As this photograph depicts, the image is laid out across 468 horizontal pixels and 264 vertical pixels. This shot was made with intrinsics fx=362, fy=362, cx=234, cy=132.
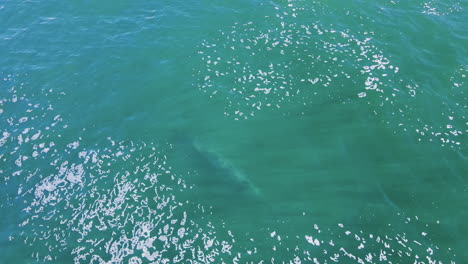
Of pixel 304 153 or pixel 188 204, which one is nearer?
pixel 188 204

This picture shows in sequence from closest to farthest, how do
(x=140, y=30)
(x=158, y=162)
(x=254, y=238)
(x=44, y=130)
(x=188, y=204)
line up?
(x=254, y=238) → (x=188, y=204) → (x=158, y=162) → (x=44, y=130) → (x=140, y=30)

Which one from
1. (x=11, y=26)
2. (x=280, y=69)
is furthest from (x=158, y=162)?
(x=11, y=26)

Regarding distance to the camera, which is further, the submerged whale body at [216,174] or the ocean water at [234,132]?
the submerged whale body at [216,174]

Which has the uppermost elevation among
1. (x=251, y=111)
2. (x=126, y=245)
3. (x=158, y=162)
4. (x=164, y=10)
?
(x=164, y=10)

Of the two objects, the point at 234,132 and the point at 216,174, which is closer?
the point at 216,174

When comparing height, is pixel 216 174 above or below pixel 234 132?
below

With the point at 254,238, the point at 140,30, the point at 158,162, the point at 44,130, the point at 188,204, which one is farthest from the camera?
the point at 140,30

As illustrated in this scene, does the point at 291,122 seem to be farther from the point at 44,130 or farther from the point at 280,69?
the point at 44,130

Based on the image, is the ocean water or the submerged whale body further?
the submerged whale body
